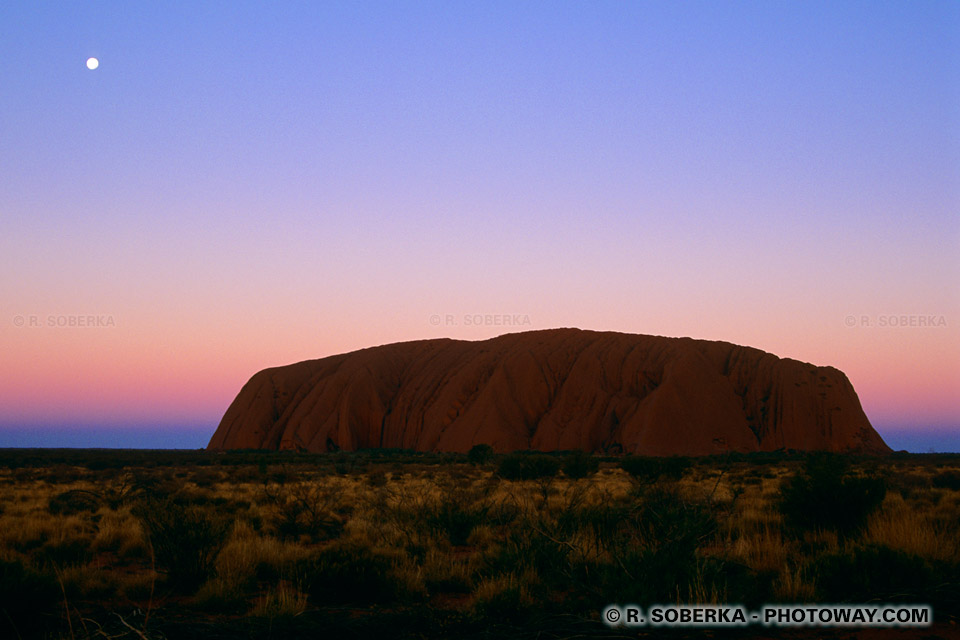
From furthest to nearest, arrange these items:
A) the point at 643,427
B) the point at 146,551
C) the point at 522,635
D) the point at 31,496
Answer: the point at 643,427 < the point at 31,496 < the point at 146,551 < the point at 522,635

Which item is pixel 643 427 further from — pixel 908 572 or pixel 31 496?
pixel 908 572

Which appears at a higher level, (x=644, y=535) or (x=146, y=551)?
(x=644, y=535)

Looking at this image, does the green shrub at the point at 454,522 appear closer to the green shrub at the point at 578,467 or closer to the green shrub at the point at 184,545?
the green shrub at the point at 184,545

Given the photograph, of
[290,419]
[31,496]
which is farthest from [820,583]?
[290,419]

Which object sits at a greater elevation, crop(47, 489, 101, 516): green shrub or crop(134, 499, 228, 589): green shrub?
crop(134, 499, 228, 589): green shrub

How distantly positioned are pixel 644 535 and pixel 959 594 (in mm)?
2990

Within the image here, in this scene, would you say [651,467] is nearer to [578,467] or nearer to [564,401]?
[578,467]

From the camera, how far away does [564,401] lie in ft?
208

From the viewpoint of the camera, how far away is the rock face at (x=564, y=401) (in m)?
58.6

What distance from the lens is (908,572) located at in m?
7.03

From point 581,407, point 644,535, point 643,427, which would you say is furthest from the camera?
point 581,407

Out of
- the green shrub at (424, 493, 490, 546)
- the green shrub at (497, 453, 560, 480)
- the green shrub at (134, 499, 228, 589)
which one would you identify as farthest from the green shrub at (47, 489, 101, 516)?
the green shrub at (497, 453, 560, 480)

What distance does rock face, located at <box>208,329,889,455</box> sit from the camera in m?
58.6

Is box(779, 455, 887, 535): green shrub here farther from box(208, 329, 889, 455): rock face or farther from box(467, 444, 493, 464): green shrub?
box(208, 329, 889, 455): rock face
